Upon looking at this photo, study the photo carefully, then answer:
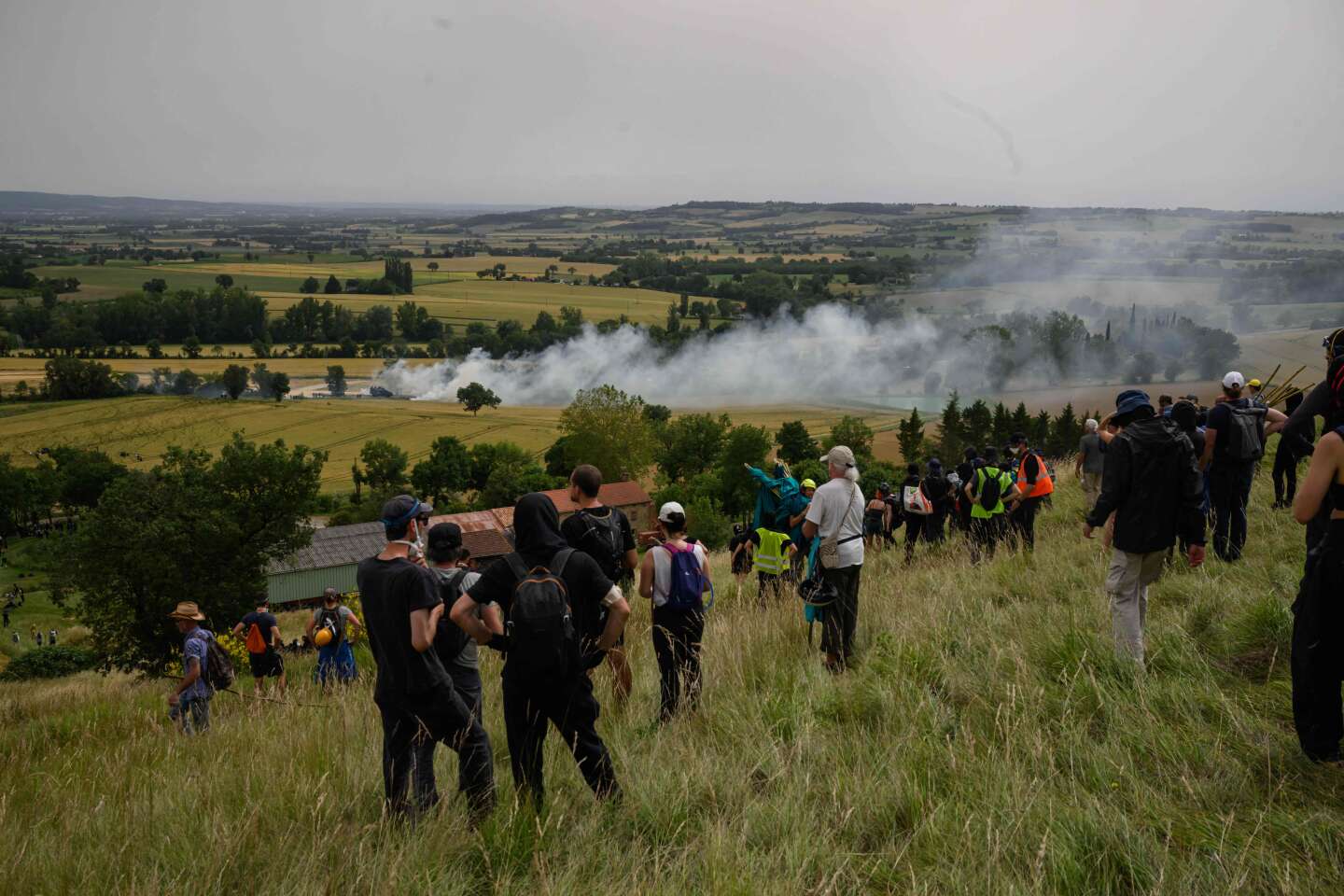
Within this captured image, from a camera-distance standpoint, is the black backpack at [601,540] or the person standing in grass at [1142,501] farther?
the person standing in grass at [1142,501]

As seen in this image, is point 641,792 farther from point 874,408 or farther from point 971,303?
point 971,303

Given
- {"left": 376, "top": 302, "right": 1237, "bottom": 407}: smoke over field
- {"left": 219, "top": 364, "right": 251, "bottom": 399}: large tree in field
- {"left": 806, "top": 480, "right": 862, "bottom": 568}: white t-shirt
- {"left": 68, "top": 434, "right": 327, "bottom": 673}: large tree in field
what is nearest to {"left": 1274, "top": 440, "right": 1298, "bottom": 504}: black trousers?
{"left": 806, "top": 480, "right": 862, "bottom": 568}: white t-shirt

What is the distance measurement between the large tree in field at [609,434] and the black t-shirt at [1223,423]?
57.4 m

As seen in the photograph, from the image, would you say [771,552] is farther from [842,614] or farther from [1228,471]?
[1228,471]

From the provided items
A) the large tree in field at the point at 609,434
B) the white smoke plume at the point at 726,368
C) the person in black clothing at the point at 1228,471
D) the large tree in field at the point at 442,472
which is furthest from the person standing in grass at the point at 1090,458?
the white smoke plume at the point at 726,368

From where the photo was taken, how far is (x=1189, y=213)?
134250 millimetres

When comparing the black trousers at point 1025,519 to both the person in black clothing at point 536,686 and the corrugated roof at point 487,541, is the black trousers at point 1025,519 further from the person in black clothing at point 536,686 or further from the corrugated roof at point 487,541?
the corrugated roof at point 487,541

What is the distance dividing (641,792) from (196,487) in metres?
29.9

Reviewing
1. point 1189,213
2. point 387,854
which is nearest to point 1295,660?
point 387,854

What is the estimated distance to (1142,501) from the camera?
16.9 ft

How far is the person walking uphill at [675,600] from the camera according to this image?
5.32 metres

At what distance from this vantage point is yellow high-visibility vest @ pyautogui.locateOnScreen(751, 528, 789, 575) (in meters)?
7.96

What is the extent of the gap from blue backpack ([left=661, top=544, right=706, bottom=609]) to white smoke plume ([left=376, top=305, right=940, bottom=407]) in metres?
93.7

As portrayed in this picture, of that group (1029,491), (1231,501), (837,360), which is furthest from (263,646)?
(837,360)
